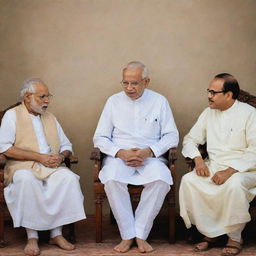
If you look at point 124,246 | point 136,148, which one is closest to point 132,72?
point 136,148

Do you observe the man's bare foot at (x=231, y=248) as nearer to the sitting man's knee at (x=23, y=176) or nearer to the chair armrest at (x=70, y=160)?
the chair armrest at (x=70, y=160)

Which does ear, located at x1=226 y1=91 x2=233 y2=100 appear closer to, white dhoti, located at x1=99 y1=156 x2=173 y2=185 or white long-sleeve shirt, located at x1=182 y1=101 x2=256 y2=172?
white long-sleeve shirt, located at x1=182 y1=101 x2=256 y2=172

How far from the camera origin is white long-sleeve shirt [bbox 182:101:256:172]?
6.31 m

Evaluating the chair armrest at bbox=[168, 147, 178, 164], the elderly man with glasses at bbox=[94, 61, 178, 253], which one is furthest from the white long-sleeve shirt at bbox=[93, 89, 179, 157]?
the chair armrest at bbox=[168, 147, 178, 164]

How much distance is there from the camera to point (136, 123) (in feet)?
22.0

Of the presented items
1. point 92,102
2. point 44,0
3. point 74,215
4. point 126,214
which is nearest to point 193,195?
point 126,214

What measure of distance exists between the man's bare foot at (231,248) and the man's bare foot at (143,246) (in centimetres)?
65

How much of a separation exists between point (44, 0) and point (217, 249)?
313 centimetres

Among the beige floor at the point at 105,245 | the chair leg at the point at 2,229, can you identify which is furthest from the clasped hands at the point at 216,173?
the chair leg at the point at 2,229

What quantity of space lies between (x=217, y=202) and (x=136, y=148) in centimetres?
92

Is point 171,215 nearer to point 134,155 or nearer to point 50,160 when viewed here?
point 134,155

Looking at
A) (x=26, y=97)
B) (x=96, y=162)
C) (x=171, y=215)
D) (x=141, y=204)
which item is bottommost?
(x=171, y=215)

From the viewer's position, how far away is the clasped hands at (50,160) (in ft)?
20.7

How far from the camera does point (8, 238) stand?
654 cm
